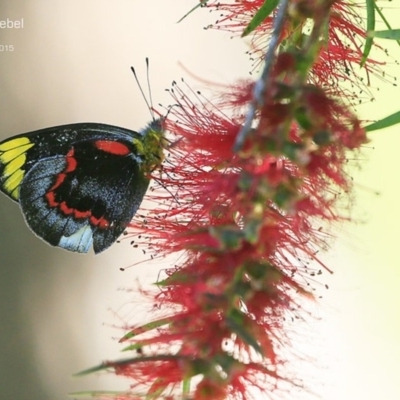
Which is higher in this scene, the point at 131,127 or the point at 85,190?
the point at 131,127

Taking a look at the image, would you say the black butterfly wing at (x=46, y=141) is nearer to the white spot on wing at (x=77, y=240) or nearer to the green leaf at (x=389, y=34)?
the white spot on wing at (x=77, y=240)

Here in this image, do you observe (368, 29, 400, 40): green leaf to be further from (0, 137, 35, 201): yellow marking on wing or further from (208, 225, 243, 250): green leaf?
(0, 137, 35, 201): yellow marking on wing

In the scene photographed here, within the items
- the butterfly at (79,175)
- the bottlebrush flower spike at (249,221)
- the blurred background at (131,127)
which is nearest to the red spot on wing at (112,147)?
the butterfly at (79,175)

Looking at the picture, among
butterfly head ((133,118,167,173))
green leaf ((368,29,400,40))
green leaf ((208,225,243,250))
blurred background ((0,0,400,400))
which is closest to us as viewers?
green leaf ((208,225,243,250))

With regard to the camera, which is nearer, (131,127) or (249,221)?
(249,221)

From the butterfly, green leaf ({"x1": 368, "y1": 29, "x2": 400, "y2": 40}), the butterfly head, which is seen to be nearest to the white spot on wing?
the butterfly

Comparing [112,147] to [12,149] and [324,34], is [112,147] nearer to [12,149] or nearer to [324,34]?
[12,149]

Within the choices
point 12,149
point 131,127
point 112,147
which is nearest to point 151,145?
point 112,147
